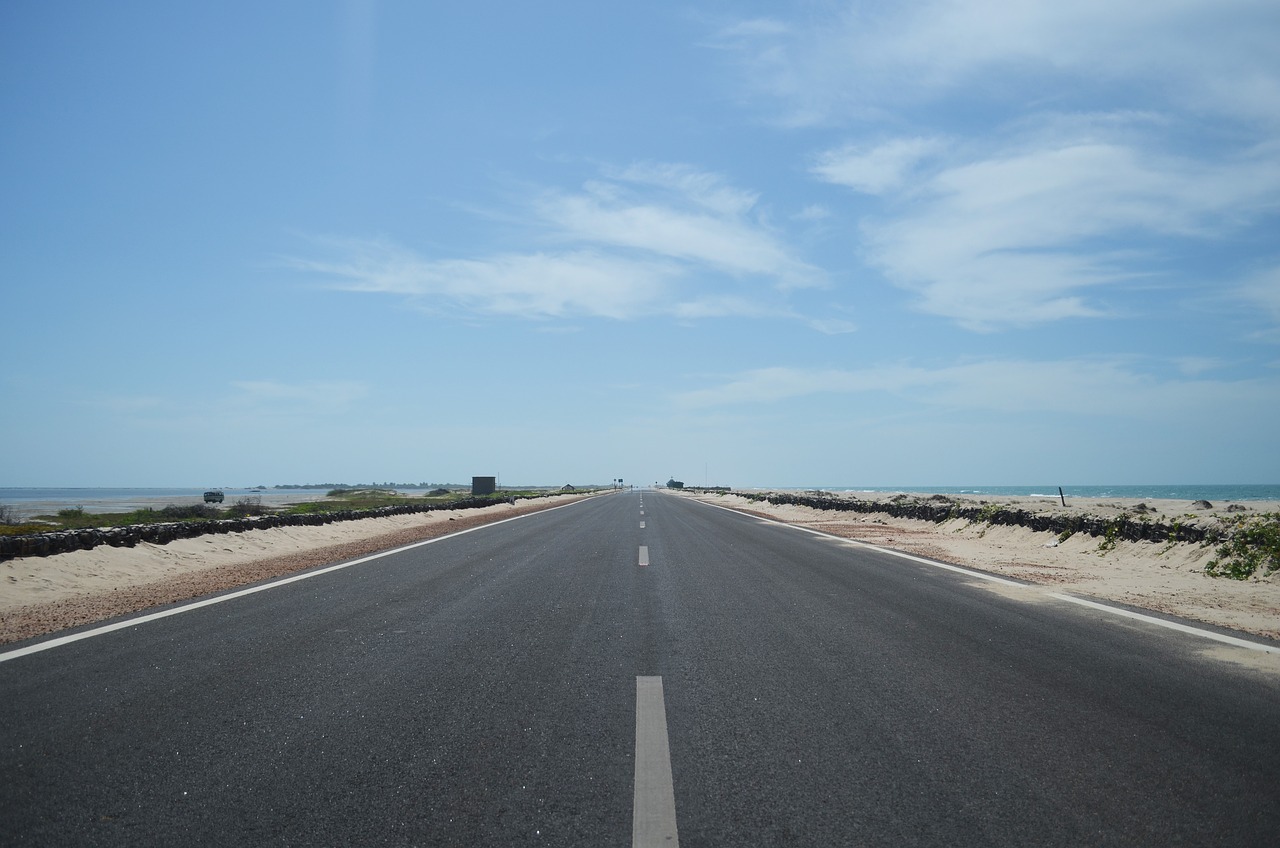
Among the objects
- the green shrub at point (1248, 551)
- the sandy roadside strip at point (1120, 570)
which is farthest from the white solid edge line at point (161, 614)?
the green shrub at point (1248, 551)

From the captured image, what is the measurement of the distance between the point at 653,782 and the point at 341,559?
11426 mm

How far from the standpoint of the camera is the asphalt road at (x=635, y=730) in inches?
125

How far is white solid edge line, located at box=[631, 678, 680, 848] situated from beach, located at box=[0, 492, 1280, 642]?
6024mm

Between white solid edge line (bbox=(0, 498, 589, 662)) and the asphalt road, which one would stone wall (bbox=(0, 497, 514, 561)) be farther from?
the asphalt road

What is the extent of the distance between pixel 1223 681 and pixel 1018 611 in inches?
118

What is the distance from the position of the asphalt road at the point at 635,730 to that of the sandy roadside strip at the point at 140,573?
5.73ft

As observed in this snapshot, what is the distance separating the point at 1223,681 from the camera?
17.1 ft

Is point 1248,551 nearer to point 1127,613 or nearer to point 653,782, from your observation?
point 1127,613

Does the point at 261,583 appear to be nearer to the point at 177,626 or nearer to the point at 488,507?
the point at 177,626

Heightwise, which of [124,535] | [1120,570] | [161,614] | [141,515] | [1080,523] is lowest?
[1120,570]

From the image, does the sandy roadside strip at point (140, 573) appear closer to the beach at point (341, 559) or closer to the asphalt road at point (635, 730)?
the beach at point (341, 559)

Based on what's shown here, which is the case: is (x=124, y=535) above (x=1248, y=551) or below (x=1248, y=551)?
above

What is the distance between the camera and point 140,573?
37.9ft

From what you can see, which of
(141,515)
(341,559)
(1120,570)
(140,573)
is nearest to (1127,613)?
(1120,570)
